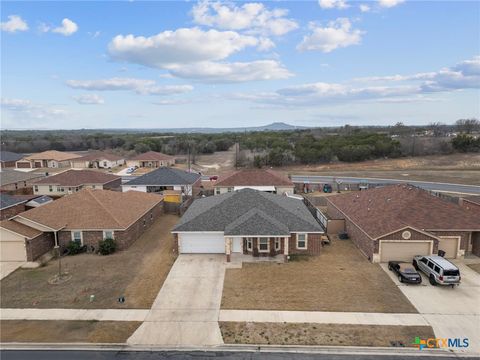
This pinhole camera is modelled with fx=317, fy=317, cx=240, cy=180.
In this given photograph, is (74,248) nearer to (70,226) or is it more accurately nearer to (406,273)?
(70,226)

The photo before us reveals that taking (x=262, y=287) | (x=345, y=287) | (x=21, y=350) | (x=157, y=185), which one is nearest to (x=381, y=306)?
(x=345, y=287)

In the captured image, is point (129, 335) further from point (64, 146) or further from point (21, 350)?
point (64, 146)

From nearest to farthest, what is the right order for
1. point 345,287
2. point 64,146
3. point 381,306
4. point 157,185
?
point 381,306 < point 345,287 < point 157,185 < point 64,146

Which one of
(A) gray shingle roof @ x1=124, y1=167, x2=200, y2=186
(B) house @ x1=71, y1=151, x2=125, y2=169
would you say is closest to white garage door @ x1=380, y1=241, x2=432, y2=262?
(A) gray shingle roof @ x1=124, y1=167, x2=200, y2=186

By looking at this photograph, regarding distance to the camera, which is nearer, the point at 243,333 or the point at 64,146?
the point at 243,333

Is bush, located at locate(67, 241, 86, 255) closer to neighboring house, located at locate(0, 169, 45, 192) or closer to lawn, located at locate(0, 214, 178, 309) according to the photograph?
lawn, located at locate(0, 214, 178, 309)

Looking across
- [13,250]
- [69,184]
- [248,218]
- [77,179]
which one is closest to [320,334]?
[248,218]

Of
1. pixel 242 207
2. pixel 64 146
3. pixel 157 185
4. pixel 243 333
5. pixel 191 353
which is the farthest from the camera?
pixel 64 146
